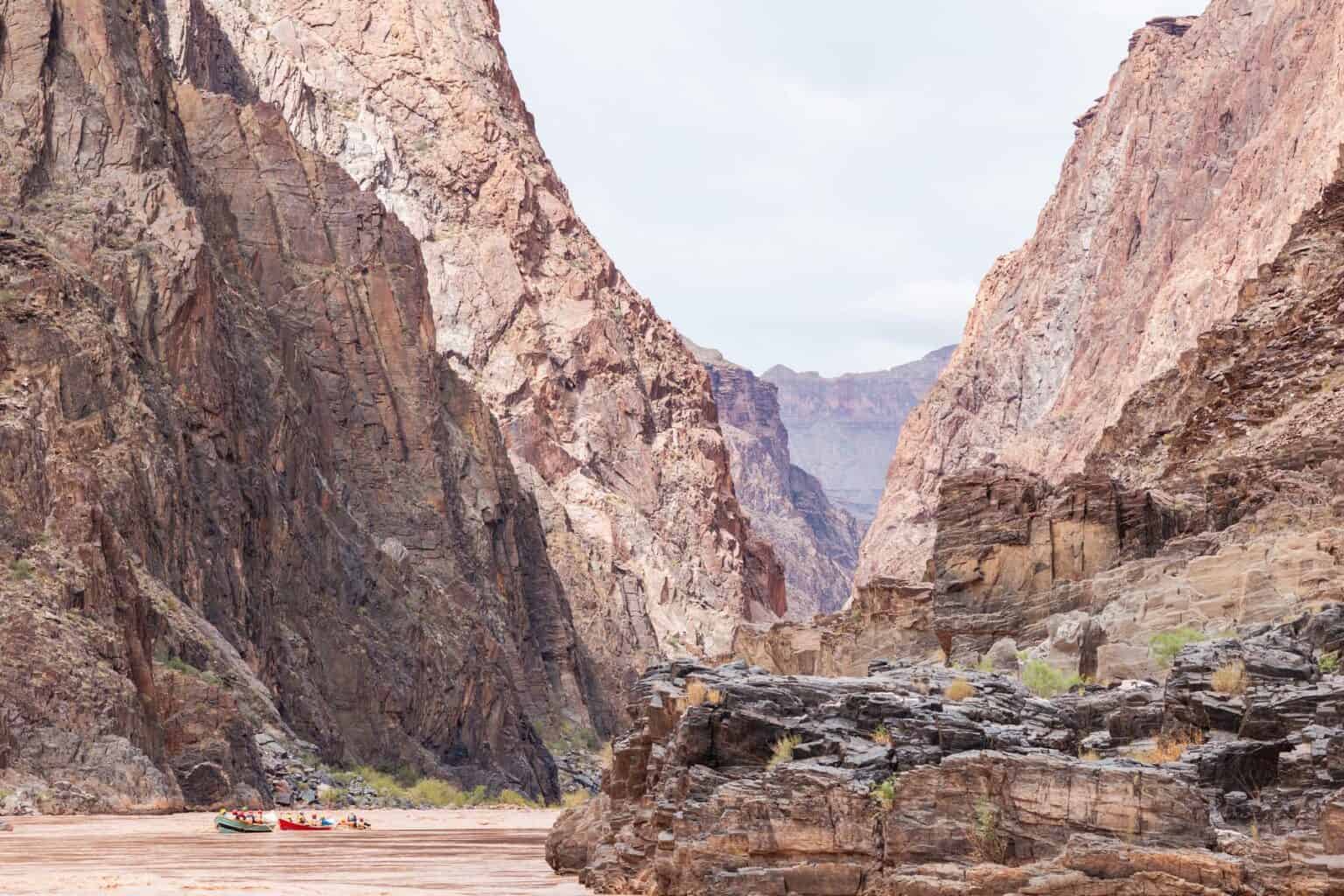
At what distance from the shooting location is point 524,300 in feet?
591

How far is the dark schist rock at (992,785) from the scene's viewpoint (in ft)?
83.3

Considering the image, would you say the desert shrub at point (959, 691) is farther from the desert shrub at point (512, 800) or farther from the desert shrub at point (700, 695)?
the desert shrub at point (512, 800)

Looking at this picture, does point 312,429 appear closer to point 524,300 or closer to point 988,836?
point 524,300

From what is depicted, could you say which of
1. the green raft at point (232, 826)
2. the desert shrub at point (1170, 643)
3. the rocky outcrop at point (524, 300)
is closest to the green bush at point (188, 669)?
the green raft at point (232, 826)

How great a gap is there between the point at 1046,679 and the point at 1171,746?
32.9ft

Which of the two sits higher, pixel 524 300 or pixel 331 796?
pixel 524 300

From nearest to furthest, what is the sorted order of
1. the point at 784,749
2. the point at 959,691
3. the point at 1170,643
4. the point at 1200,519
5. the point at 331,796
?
the point at 784,749 < the point at 959,691 < the point at 1170,643 < the point at 1200,519 < the point at 331,796

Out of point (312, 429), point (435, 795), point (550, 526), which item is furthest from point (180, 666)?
point (550, 526)

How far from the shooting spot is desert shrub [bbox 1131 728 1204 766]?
2806 cm

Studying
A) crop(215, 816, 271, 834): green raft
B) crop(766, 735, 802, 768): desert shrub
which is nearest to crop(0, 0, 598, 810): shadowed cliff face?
crop(215, 816, 271, 834): green raft

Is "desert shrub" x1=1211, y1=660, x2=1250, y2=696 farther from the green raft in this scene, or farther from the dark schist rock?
the green raft

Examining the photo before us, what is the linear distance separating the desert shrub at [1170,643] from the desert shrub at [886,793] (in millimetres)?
9701

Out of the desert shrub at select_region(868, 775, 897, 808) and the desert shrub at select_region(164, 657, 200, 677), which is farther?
the desert shrub at select_region(164, 657, 200, 677)

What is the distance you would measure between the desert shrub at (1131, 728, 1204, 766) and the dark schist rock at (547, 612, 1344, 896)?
0.18ft
